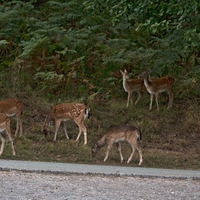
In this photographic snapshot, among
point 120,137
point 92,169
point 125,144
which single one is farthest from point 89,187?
point 125,144

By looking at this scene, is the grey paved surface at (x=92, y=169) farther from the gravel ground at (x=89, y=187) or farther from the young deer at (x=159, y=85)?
the young deer at (x=159, y=85)

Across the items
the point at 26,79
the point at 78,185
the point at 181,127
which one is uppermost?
the point at 26,79

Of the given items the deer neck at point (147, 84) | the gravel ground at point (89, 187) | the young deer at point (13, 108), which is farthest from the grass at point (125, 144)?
the gravel ground at point (89, 187)

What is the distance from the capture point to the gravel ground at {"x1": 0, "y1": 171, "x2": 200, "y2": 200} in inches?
474

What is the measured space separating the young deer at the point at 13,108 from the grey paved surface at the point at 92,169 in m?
3.81

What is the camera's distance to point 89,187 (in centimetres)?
1299

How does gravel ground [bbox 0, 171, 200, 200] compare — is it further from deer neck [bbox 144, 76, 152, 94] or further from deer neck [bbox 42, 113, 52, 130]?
deer neck [bbox 144, 76, 152, 94]

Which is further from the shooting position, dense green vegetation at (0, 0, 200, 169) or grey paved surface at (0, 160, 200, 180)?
dense green vegetation at (0, 0, 200, 169)

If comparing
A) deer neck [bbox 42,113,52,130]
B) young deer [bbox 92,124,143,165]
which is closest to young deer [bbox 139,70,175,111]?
deer neck [bbox 42,113,52,130]

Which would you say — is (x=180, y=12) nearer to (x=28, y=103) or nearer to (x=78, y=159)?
(x=78, y=159)

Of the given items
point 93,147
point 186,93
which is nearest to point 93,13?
point 186,93

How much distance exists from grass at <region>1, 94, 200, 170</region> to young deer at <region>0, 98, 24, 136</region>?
0.37 meters

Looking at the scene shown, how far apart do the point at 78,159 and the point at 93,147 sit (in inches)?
25.3

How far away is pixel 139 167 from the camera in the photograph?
1667 cm
